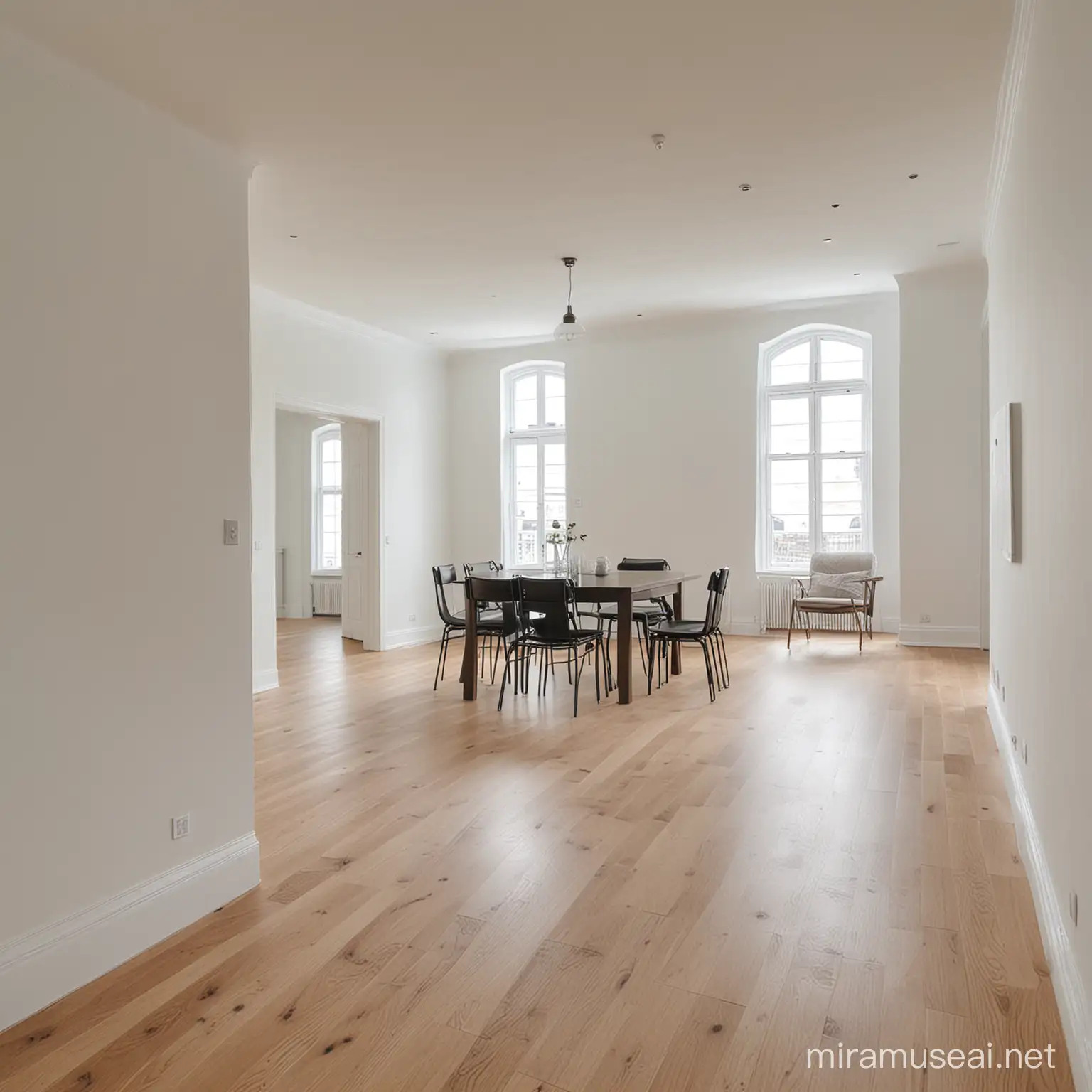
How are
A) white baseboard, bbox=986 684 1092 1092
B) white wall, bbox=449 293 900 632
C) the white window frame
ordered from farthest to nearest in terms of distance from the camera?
the white window frame → white wall, bbox=449 293 900 632 → white baseboard, bbox=986 684 1092 1092

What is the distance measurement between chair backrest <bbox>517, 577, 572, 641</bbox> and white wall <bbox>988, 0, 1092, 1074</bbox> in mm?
2628

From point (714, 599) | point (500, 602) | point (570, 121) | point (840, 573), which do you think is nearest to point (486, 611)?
point (500, 602)

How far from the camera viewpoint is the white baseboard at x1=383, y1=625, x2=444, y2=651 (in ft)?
28.4

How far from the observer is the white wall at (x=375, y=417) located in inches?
266

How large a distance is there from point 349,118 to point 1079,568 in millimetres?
3407

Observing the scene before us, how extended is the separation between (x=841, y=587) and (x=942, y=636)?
0.98 metres

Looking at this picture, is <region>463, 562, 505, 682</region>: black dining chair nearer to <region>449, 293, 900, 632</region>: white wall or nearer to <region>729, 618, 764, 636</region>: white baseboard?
<region>449, 293, 900, 632</region>: white wall

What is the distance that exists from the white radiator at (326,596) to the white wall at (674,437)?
2722mm

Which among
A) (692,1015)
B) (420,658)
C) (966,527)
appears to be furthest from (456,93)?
(966,527)

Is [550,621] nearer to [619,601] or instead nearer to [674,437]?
[619,601]

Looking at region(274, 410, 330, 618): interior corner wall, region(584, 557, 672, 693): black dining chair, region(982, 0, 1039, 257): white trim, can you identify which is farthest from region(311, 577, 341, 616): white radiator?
region(982, 0, 1039, 257): white trim

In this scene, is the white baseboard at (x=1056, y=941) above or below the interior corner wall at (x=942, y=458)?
below

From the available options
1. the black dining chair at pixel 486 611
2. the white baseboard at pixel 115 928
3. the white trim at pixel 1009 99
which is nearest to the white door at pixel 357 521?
the black dining chair at pixel 486 611

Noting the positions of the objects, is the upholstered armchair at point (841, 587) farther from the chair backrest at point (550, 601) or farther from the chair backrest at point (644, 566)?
the chair backrest at point (550, 601)
